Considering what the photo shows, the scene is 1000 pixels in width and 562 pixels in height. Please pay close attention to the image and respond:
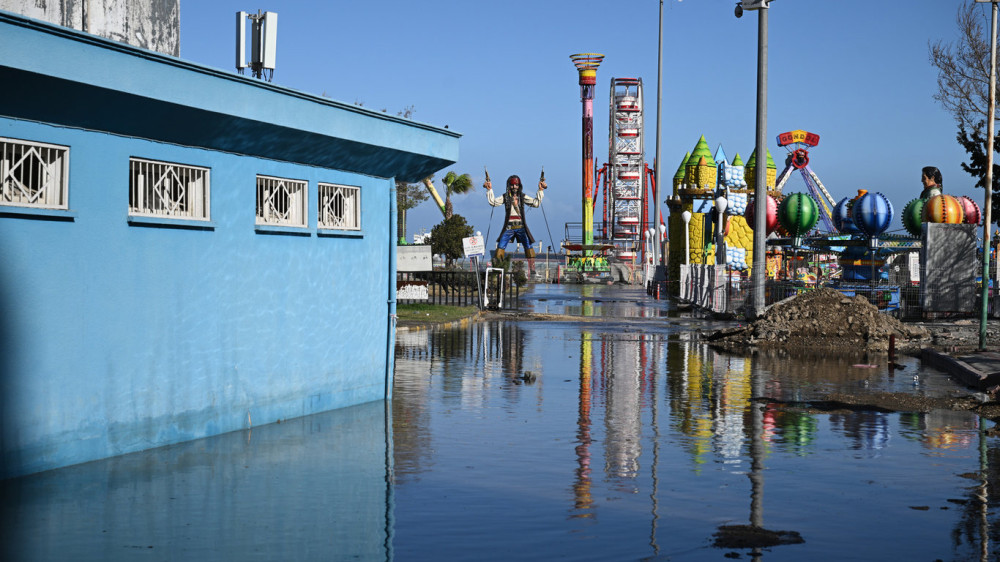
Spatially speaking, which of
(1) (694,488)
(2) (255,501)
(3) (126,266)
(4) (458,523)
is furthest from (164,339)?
(1) (694,488)

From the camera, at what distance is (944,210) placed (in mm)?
37750

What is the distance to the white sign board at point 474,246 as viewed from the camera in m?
42.6

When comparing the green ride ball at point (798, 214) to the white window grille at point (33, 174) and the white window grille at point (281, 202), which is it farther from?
the white window grille at point (33, 174)

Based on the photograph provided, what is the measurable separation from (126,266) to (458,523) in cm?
446

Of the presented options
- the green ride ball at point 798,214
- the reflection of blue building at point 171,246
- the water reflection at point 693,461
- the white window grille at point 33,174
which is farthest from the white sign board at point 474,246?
the white window grille at point 33,174

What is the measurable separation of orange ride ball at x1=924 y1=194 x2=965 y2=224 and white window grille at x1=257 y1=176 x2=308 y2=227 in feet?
98.4

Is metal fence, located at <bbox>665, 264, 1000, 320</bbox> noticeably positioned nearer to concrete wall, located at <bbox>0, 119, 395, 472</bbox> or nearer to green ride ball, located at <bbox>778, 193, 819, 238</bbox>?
green ride ball, located at <bbox>778, 193, 819, 238</bbox>

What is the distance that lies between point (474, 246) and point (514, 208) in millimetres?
38204

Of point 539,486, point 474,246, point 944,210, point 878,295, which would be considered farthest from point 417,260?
point 539,486

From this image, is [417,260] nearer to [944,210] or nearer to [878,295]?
[878,295]

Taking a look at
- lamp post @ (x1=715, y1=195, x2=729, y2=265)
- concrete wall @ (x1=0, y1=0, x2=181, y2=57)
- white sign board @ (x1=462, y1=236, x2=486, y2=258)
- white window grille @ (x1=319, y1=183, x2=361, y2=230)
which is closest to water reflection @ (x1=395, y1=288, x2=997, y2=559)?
white window grille @ (x1=319, y1=183, x2=361, y2=230)

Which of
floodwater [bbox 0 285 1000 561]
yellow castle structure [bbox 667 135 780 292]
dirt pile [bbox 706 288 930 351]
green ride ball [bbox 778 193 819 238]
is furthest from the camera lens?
yellow castle structure [bbox 667 135 780 292]

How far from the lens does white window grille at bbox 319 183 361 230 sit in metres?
13.9

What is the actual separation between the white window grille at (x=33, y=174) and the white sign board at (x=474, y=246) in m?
32.6
